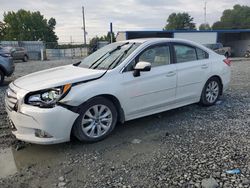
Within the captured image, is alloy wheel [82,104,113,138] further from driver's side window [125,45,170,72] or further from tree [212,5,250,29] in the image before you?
tree [212,5,250,29]

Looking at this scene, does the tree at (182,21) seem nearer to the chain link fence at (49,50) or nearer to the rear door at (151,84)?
the chain link fence at (49,50)

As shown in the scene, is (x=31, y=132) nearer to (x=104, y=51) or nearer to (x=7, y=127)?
(x=7, y=127)

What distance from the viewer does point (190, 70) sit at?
535 centimetres

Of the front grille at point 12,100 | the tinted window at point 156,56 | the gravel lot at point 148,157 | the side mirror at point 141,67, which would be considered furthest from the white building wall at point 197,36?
the front grille at point 12,100

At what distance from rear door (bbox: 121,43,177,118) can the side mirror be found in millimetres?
76

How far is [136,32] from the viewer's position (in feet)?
106

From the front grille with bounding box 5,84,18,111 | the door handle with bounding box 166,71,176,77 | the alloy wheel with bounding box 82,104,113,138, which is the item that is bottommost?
the alloy wheel with bounding box 82,104,113,138

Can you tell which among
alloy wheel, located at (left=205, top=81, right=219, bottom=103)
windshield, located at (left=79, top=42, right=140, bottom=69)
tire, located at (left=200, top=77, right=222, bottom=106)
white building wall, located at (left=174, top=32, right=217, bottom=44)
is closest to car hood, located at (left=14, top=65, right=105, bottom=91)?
windshield, located at (left=79, top=42, right=140, bottom=69)

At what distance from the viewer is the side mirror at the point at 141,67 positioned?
438 centimetres

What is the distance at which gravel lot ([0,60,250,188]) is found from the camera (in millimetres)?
3117

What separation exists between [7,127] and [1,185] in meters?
2.06

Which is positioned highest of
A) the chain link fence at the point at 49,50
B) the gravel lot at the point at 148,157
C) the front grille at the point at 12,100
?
→ the chain link fence at the point at 49,50

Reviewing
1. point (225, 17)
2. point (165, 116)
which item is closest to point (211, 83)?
point (165, 116)

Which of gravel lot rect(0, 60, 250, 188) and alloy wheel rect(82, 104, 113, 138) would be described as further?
alloy wheel rect(82, 104, 113, 138)
